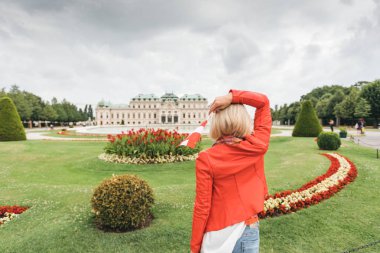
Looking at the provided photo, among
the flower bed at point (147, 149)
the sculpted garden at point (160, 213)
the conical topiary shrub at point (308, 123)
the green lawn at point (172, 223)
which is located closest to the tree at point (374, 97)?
the conical topiary shrub at point (308, 123)

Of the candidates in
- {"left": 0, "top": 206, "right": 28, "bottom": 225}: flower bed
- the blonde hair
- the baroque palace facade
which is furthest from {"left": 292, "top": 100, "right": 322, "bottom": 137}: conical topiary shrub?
the baroque palace facade

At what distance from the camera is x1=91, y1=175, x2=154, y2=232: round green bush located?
4.36 metres

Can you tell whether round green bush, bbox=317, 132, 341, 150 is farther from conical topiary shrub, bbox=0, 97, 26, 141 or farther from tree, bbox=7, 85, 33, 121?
tree, bbox=7, 85, 33, 121

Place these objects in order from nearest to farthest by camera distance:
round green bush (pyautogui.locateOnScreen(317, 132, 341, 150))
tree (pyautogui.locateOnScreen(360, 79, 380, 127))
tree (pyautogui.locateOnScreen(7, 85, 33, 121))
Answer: round green bush (pyautogui.locateOnScreen(317, 132, 341, 150)) < tree (pyautogui.locateOnScreen(360, 79, 380, 127)) < tree (pyautogui.locateOnScreen(7, 85, 33, 121))

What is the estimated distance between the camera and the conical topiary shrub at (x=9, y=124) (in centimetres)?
2135

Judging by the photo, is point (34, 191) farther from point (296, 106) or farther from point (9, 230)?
point (296, 106)

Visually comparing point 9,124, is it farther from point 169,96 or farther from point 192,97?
point 169,96

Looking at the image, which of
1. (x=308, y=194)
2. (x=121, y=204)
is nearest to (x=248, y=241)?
(x=121, y=204)

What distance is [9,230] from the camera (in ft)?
15.5

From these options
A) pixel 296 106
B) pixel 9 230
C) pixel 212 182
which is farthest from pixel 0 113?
pixel 296 106

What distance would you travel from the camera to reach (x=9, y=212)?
5504 millimetres

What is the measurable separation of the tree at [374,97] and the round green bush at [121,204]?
171 feet

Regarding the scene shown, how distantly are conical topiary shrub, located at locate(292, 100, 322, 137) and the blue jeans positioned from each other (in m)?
22.9

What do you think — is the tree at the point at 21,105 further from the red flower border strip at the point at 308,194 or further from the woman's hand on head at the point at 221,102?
the woman's hand on head at the point at 221,102
